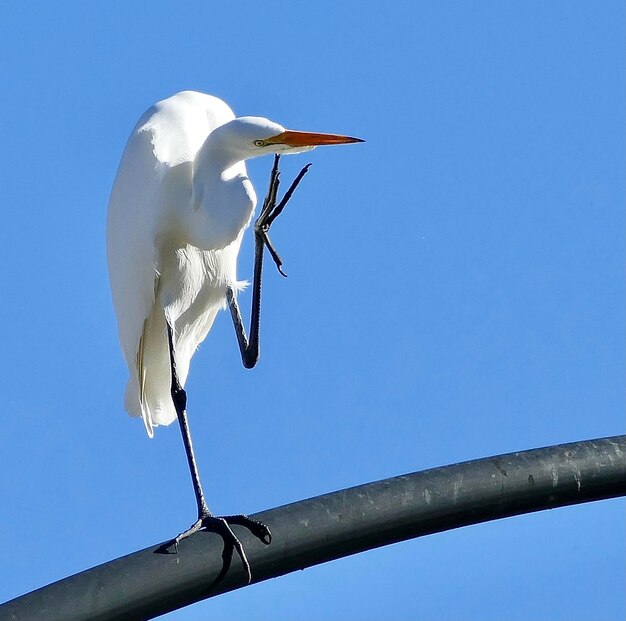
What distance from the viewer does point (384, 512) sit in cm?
280

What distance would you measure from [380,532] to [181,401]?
2000 mm

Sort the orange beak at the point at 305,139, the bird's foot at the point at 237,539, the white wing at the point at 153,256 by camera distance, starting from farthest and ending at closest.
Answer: the white wing at the point at 153,256 → the orange beak at the point at 305,139 → the bird's foot at the point at 237,539

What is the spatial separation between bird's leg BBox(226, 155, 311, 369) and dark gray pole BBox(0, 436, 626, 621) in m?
1.44

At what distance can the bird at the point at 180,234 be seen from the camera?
14.6ft

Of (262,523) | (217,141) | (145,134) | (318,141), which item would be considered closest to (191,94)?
(145,134)

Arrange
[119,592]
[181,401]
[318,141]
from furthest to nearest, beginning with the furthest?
[181,401] < [318,141] < [119,592]

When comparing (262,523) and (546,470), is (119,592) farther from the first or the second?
(546,470)

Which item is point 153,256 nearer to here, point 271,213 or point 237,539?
point 271,213

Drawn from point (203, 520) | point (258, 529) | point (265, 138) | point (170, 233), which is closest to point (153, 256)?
point (170, 233)

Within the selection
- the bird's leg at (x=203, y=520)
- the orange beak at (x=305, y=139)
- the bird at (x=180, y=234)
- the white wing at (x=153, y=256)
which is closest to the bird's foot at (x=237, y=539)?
the bird's leg at (x=203, y=520)

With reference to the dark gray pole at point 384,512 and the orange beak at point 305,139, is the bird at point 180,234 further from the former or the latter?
the dark gray pole at point 384,512

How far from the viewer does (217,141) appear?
4438mm

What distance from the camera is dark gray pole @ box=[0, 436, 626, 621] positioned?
8.68ft

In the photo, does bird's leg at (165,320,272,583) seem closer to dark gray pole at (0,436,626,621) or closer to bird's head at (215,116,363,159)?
dark gray pole at (0,436,626,621)
